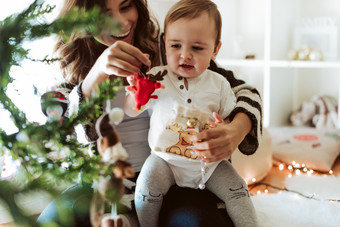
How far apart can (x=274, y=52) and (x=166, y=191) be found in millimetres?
1944

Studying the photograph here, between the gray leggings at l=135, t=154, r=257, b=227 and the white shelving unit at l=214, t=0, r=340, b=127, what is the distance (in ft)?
5.63

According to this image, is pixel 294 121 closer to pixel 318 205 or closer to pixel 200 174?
pixel 318 205

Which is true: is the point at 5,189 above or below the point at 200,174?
above

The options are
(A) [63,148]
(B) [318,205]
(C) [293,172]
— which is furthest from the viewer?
(C) [293,172]

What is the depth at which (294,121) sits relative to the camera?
2.66m

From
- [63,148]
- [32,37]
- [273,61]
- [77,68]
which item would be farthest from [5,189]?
[273,61]

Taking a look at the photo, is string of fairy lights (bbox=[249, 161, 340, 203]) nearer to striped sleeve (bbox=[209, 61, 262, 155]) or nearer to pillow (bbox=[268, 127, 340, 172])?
pillow (bbox=[268, 127, 340, 172])

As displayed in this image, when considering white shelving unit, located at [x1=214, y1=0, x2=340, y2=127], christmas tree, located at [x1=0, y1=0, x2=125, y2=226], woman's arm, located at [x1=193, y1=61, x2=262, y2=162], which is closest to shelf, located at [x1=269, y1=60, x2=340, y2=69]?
white shelving unit, located at [x1=214, y1=0, x2=340, y2=127]

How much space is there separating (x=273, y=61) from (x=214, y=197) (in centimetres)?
Result: 178

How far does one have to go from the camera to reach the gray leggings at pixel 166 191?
0.92m

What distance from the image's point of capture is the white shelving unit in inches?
101

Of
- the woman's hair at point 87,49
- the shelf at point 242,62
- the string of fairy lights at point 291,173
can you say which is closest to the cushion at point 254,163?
the string of fairy lights at point 291,173

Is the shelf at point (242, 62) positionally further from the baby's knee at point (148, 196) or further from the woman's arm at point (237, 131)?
the baby's knee at point (148, 196)

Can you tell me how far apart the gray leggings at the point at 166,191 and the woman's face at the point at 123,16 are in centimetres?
36
